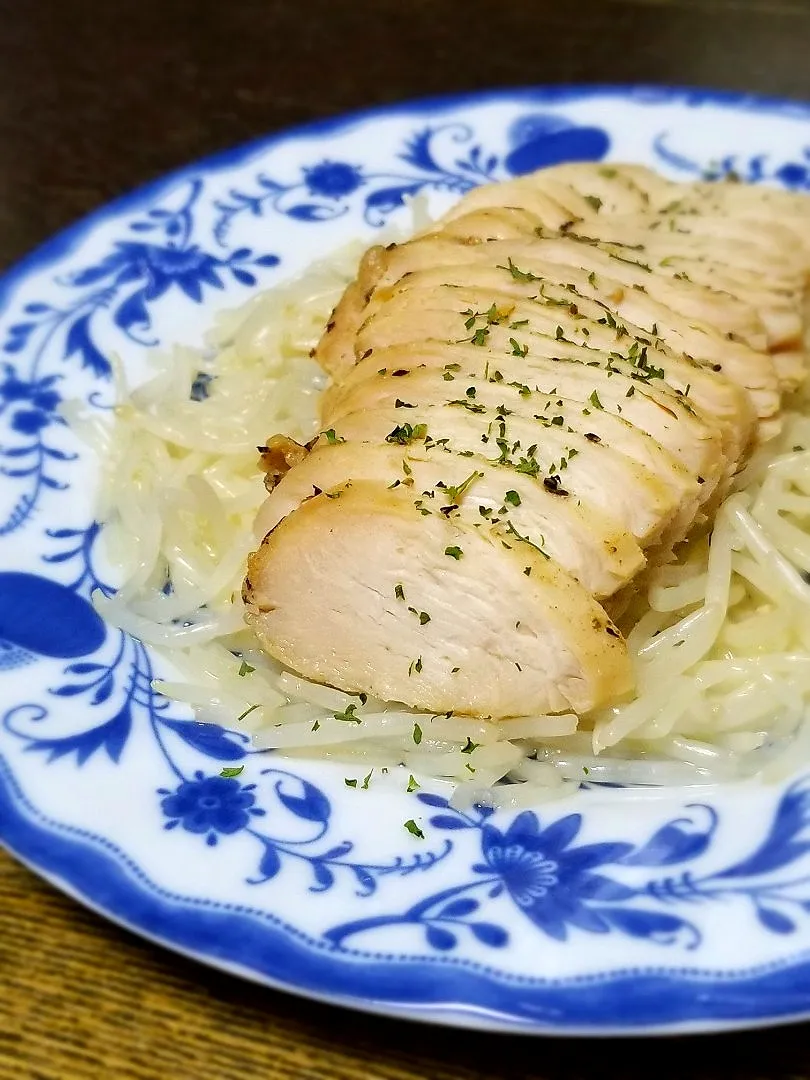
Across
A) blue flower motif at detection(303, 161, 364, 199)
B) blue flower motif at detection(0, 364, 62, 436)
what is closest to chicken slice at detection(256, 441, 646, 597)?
blue flower motif at detection(0, 364, 62, 436)

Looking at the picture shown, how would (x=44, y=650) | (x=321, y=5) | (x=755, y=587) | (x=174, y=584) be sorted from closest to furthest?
(x=44, y=650) < (x=755, y=587) < (x=174, y=584) < (x=321, y=5)

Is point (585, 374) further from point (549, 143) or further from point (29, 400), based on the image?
point (549, 143)

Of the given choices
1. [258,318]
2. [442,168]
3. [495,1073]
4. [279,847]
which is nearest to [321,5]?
[442,168]

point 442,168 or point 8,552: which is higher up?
point 442,168

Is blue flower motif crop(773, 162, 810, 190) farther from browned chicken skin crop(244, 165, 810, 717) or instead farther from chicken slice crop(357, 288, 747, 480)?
chicken slice crop(357, 288, 747, 480)

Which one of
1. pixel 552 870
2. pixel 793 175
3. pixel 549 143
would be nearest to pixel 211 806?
pixel 552 870

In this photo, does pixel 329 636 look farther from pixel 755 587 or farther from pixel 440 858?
pixel 755 587

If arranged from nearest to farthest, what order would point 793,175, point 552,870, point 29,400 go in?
point 552,870
point 29,400
point 793,175
